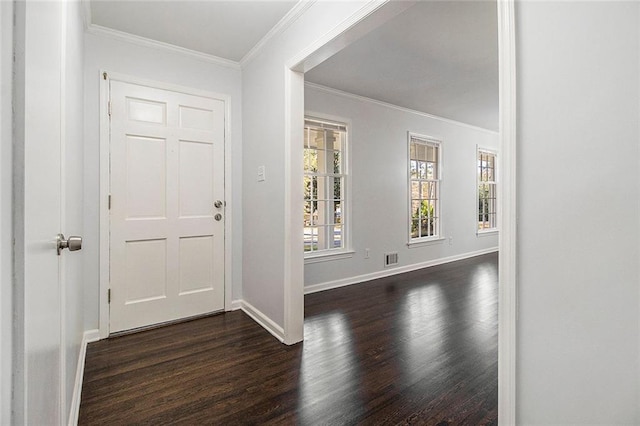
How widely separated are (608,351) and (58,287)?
Answer: 1.76 m

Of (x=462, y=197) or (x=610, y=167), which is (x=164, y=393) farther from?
(x=462, y=197)

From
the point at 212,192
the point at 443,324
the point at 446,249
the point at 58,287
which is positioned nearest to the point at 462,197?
the point at 446,249

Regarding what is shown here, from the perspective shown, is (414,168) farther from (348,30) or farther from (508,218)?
(508,218)

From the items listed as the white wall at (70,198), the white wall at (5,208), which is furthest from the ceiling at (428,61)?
the white wall at (5,208)

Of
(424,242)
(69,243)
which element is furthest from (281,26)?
(424,242)

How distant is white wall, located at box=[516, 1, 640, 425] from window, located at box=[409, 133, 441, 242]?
407 centimetres

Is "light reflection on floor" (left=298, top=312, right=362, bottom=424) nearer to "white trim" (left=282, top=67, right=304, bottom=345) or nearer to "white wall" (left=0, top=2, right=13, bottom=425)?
"white trim" (left=282, top=67, right=304, bottom=345)

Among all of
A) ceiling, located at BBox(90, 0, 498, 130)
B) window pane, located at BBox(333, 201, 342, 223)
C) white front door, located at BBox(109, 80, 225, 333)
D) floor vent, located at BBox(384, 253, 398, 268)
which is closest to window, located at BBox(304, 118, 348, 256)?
window pane, located at BBox(333, 201, 342, 223)

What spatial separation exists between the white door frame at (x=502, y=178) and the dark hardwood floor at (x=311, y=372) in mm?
417

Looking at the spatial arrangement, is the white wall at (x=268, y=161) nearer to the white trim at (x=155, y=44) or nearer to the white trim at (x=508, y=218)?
the white trim at (x=155, y=44)

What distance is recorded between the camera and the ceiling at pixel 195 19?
7.45ft

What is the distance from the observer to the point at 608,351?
901mm

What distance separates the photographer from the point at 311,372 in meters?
2.04

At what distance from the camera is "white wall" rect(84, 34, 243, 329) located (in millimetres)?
2520
